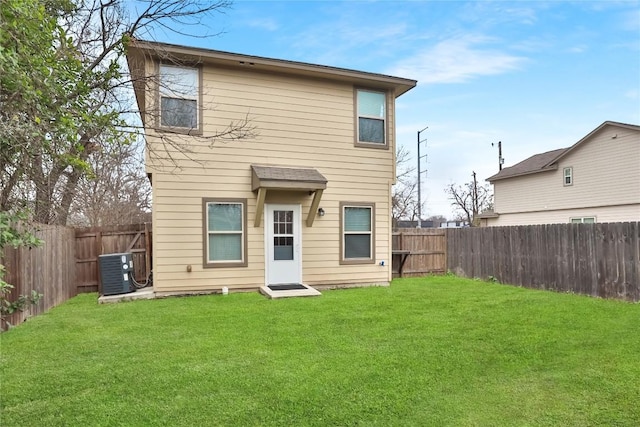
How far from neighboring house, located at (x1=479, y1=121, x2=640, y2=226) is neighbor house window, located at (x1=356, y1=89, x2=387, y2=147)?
11120mm

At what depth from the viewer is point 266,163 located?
8.49 metres

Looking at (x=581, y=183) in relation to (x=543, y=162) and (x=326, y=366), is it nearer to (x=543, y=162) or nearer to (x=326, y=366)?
(x=543, y=162)

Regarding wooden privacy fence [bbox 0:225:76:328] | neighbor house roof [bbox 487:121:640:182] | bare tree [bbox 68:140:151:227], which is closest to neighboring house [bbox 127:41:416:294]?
wooden privacy fence [bbox 0:225:76:328]

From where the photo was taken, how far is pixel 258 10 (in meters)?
7.05

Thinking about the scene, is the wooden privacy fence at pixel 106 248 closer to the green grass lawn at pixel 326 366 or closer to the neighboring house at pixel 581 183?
the green grass lawn at pixel 326 366

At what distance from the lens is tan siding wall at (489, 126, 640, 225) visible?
14812 mm

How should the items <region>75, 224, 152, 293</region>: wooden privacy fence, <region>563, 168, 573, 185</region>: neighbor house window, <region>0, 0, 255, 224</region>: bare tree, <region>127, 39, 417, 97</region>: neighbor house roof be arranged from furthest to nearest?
<region>563, 168, 573, 185</region>: neighbor house window → <region>75, 224, 152, 293</region>: wooden privacy fence → <region>127, 39, 417, 97</region>: neighbor house roof → <region>0, 0, 255, 224</region>: bare tree

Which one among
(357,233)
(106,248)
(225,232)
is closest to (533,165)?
(357,233)

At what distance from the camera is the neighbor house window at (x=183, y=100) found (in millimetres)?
7859

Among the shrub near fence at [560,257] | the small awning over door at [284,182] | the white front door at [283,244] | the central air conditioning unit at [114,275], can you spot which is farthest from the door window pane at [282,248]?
the shrub near fence at [560,257]

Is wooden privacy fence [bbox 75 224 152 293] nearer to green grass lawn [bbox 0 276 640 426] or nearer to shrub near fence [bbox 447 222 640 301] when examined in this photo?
green grass lawn [bbox 0 276 640 426]

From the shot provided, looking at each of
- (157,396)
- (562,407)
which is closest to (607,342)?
(562,407)

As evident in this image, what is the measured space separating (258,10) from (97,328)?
5.84m

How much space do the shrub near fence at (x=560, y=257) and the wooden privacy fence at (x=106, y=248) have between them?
27.9 ft
